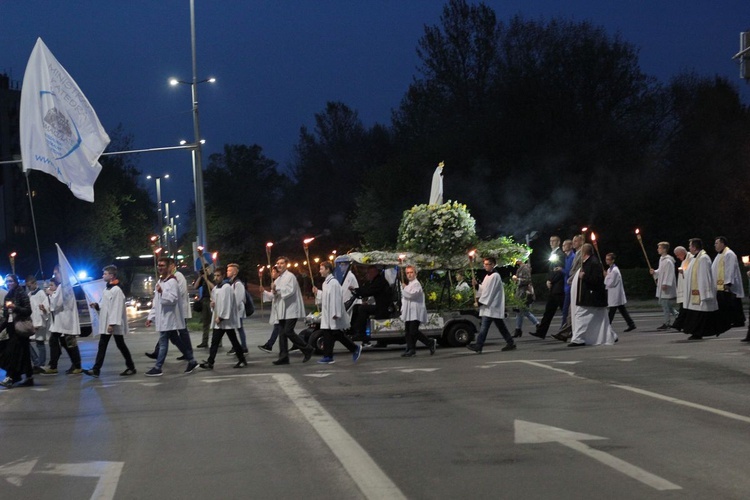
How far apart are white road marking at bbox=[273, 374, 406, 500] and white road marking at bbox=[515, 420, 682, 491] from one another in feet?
4.58

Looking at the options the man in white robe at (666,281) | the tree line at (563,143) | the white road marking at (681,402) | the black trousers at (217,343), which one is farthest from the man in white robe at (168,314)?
the tree line at (563,143)

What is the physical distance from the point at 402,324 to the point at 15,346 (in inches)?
264

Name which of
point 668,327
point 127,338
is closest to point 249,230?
point 127,338

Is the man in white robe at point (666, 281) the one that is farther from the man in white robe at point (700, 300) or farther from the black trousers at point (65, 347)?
the black trousers at point (65, 347)

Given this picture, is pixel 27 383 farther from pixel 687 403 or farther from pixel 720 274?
pixel 720 274

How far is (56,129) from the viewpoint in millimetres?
17438

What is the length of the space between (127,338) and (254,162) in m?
78.5

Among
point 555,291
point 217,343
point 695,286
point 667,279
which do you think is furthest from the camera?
point 667,279

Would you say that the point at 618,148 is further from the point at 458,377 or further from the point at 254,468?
the point at 254,468

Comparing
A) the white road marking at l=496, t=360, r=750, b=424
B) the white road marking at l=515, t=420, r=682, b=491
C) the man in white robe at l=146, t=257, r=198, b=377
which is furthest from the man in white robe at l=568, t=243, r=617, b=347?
the white road marking at l=515, t=420, r=682, b=491

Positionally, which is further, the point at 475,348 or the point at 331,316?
the point at 475,348

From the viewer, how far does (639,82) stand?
49438mm

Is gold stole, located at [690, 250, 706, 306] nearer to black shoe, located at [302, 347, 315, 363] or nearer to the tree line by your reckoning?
black shoe, located at [302, 347, 315, 363]

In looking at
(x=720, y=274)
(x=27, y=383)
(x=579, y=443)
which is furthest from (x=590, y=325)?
(x=579, y=443)
